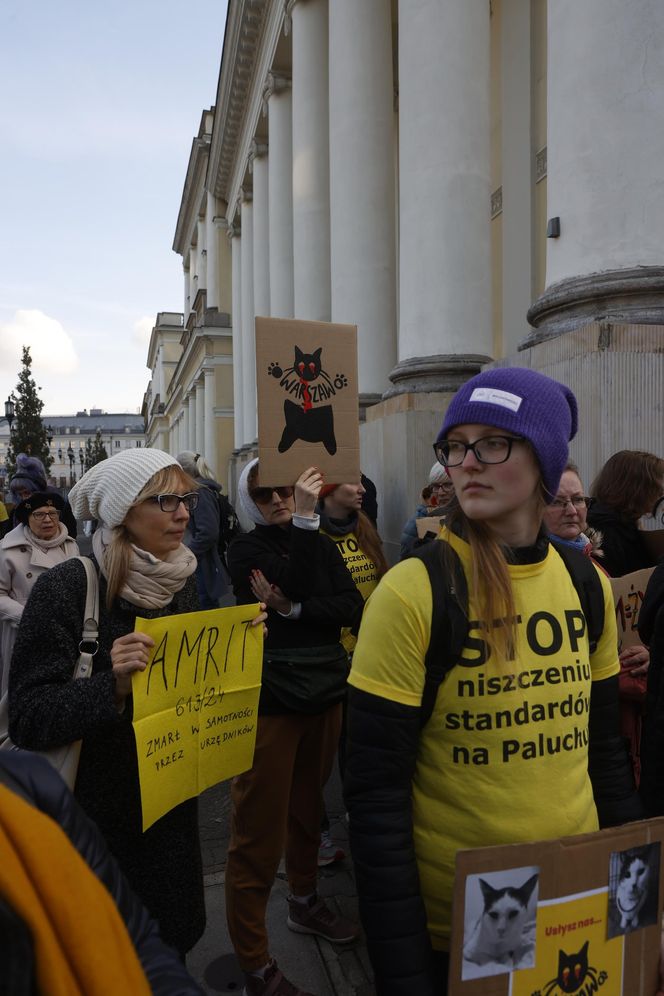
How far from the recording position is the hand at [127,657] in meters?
A: 1.87

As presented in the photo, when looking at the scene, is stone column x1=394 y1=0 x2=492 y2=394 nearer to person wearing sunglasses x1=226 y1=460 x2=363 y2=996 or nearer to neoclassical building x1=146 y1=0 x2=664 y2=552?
neoclassical building x1=146 y1=0 x2=664 y2=552

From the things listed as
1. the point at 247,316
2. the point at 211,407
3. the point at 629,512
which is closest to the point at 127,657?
the point at 629,512

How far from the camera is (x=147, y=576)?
209cm

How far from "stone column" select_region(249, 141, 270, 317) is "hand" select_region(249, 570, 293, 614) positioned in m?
16.5

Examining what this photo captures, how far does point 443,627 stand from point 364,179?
9264 millimetres

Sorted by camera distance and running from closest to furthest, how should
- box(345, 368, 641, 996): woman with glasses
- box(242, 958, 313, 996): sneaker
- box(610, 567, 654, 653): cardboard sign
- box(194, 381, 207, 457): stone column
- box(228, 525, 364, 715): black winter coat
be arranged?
box(345, 368, 641, 996): woman with glasses → box(242, 958, 313, 996): sneaker → box(610, 567, 654, 653): cardboard sign → box(228, 525, 364, 715): black winter coat → box(194, 381, 207, 457): stone column

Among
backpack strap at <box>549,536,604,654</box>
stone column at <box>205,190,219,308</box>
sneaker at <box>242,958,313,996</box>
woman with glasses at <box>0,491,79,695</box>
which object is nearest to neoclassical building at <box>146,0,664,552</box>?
backpack strap at <box>549,536,604,654</box>

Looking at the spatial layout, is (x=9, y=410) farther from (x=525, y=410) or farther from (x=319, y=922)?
(x=525, y=410)

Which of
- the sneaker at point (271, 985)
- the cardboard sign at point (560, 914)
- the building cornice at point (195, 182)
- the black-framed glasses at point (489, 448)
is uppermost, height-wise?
the building cornice at point (195, 182)

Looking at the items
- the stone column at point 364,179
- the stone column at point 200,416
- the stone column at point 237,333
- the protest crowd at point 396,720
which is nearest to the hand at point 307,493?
the protest crowd at point 396,720

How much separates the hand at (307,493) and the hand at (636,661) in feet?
4.09

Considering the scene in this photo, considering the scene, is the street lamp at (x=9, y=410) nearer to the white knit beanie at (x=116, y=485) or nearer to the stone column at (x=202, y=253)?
the stone column at (x=202, y=253)

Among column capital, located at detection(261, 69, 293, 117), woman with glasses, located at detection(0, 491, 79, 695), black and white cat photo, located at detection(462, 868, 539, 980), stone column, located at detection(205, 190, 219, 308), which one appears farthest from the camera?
stone column, located at detection(205, 190, 219, 308)

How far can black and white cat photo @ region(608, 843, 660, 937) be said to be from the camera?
135 cm
